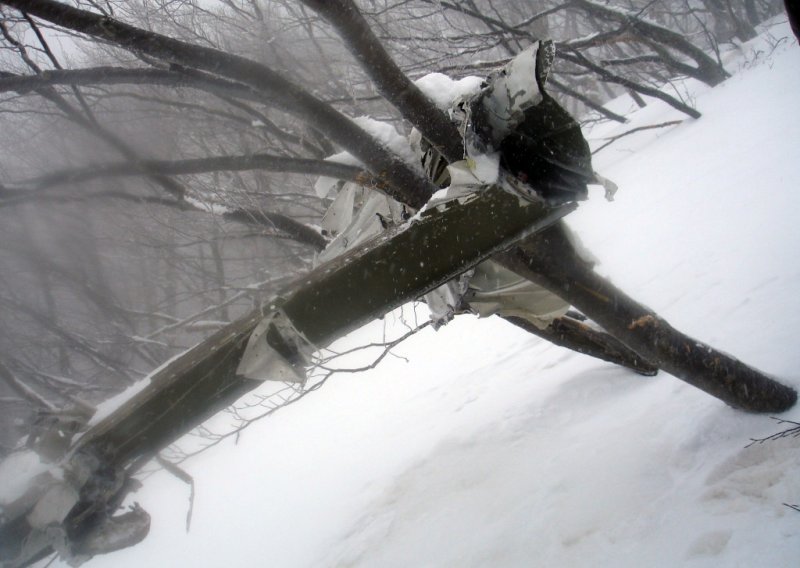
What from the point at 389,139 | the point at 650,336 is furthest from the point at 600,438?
the point at 389,139

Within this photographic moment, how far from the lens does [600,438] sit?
2.54 meters

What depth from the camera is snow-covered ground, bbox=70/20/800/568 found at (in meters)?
1.79

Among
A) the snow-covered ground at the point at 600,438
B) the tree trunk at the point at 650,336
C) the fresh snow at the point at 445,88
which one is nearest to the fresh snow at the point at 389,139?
the fresh snow at the point at 445,88

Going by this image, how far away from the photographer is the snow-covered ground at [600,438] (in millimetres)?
1794

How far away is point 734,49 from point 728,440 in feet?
35.0

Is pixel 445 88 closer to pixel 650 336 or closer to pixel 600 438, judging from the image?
pixel 650 336

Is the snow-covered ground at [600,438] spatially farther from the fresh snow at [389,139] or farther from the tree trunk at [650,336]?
the fresh snow at [389,139]

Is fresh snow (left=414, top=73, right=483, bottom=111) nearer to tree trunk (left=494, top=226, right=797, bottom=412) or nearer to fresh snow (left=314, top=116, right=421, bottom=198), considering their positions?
fresh snow (left=314, top=116, right=421, bottom=198)

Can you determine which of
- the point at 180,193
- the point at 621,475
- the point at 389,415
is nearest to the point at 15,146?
the point at 180,193

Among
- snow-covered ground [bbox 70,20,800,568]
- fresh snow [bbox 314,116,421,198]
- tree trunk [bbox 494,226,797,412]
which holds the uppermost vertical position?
fresh snow [bbox 314,116,421,198]

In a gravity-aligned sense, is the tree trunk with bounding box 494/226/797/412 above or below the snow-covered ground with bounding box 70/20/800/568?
above

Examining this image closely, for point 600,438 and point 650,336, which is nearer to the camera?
point 650,336

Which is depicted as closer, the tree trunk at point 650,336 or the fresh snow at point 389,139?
the tree trunk at point 650,336

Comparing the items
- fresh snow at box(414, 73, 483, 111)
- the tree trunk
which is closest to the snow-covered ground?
the tree trunk
